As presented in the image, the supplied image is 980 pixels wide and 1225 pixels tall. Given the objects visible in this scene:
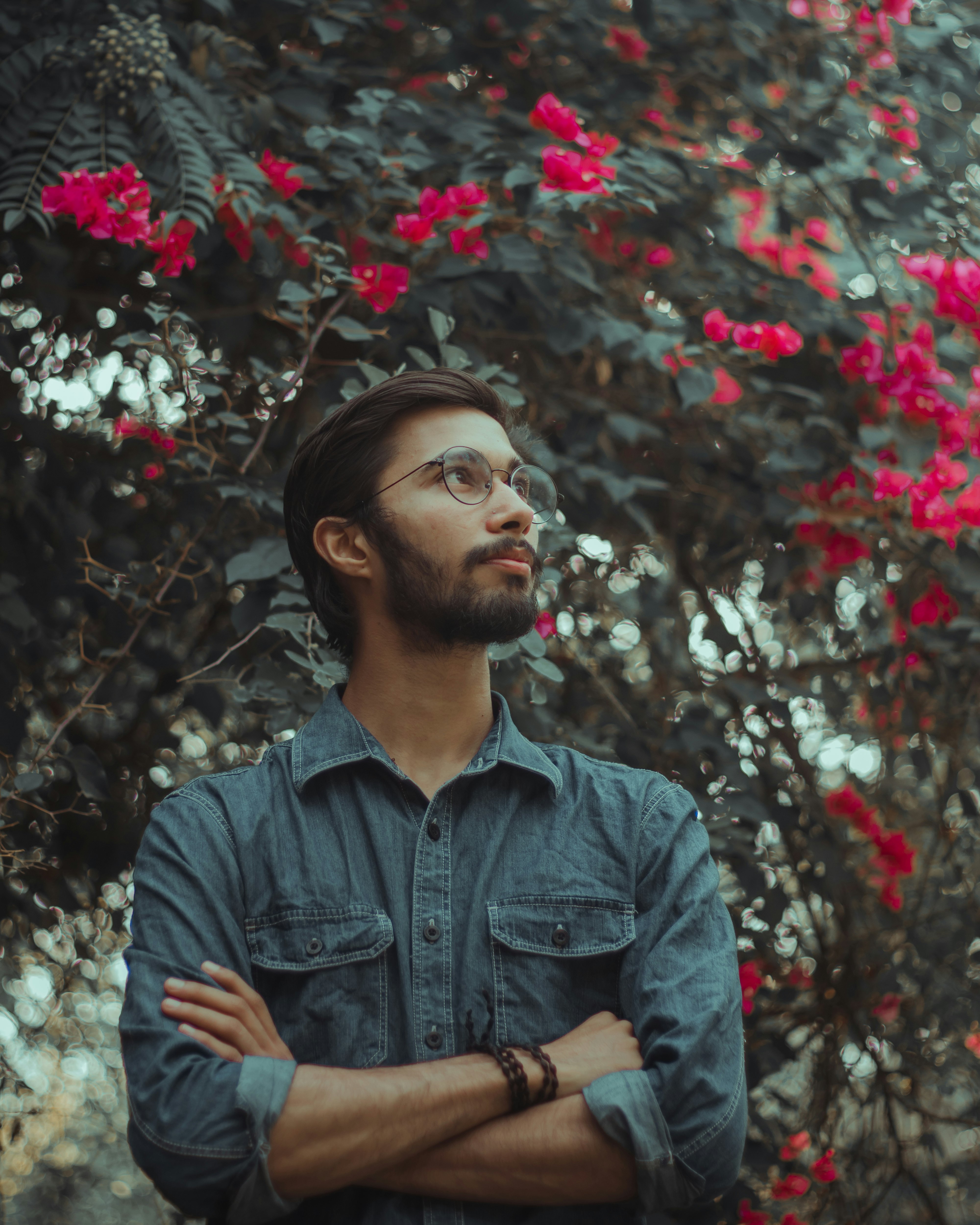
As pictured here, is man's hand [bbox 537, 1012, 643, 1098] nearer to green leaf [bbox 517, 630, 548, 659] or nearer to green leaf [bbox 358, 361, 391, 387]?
green leaf [bbox 517, 630, 548, 659]

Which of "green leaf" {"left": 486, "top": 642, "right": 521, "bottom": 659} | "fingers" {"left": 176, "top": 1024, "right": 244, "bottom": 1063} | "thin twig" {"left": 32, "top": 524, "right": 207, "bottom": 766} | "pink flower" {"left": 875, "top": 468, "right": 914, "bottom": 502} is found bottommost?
"thin twig" {"left": 32, "top": 524, "right": 207, "bottom": 766}

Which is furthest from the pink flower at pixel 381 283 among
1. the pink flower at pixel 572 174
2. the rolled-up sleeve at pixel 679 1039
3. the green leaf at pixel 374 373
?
the rolled-up sleeve at pixel 679 1039

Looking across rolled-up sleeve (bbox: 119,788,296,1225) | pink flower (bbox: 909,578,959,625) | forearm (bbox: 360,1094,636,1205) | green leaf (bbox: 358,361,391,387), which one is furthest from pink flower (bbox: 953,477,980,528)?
rolled-up sleeve (bbox: 119,788,296,1225)

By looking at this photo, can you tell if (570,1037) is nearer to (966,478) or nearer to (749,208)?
(966,478)

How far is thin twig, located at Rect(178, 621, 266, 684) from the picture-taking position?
195 centimetres

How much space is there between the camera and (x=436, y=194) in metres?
2.16

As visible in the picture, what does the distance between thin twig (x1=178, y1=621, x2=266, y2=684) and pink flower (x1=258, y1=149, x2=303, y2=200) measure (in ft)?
2.89

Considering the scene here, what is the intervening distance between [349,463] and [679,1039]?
2.78 feet

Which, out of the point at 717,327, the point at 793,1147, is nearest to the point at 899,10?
the point at 717,327

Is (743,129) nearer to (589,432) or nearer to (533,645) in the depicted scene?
(589,432)

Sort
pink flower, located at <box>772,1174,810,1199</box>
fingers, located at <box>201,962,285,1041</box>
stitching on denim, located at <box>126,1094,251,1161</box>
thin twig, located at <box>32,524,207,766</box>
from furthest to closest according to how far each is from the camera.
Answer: pink flower, located at <box>772,1174,810,1199</box> < thin twig, located at <box>32,524,207,766</box> < fingers, located at <box>201,962,285,1041</box> < stitching on denim, located at <box>126,1094,251,1161</box>

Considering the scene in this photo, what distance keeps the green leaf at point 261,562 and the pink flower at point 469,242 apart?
694mm

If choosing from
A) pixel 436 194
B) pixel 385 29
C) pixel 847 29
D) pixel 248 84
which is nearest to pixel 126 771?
pixel 436 194

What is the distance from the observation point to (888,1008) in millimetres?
2629
